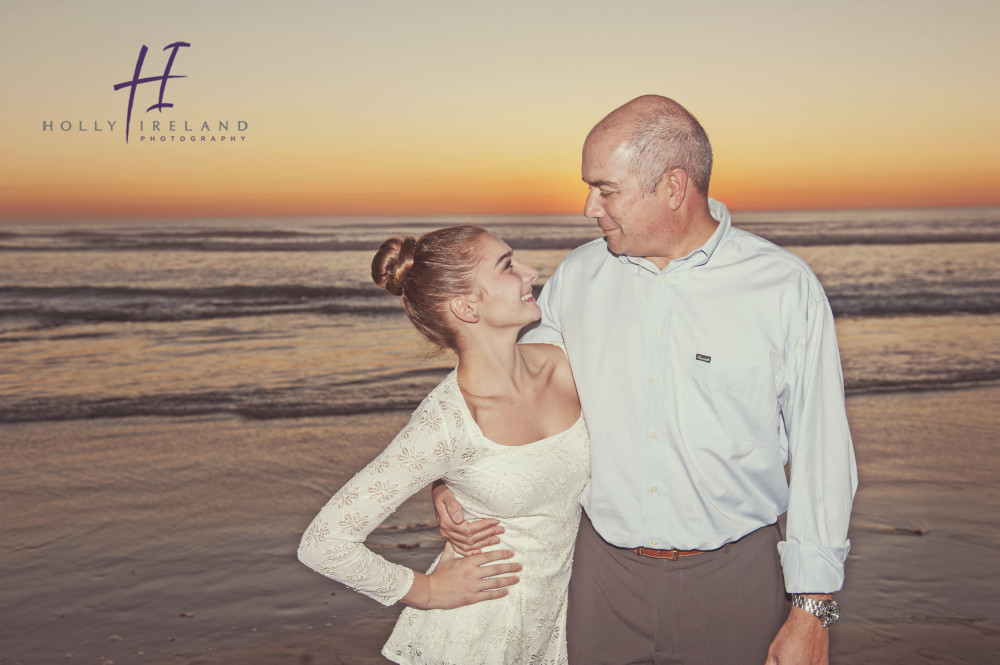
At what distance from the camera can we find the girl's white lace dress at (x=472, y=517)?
2.30m

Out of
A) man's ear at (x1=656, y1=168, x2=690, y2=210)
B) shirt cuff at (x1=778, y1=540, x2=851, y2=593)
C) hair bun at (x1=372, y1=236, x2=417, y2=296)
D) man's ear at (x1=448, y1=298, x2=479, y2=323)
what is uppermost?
man's ear at (x1=656, y1=168, x2=690, y2=210)

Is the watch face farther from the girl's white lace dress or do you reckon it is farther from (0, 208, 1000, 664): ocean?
(0, 208, 1000, 664): ocean

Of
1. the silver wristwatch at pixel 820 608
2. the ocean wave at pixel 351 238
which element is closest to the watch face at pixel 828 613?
the silver wristwatch at pixel 820 608

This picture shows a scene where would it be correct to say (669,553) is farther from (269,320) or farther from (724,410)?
(269,320)

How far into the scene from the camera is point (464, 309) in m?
2.53

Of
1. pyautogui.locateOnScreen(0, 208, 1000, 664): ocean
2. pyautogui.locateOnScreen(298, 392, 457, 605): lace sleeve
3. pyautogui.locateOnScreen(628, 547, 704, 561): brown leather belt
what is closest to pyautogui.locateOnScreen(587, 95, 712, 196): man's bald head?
pyautogui.locateOnScreen(298, 392, 457, 605): lace sleeve

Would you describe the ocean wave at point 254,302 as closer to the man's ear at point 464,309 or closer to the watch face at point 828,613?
the man's ear at point 464,309

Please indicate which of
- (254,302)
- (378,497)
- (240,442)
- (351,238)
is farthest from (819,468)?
(351,238)

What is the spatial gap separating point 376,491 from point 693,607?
96 cm

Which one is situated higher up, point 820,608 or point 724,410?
point 724,410

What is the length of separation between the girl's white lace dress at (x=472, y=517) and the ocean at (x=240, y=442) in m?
2.09

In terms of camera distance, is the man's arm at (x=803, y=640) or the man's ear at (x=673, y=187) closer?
the man's arm at (x=803, y=640)

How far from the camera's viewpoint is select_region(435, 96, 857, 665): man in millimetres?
2365

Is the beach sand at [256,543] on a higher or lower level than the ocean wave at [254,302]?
lower
